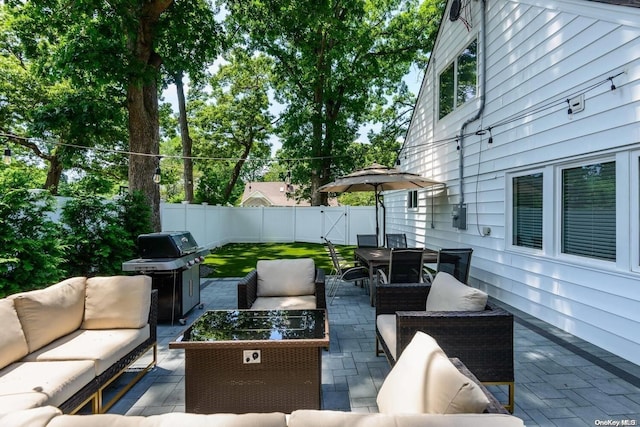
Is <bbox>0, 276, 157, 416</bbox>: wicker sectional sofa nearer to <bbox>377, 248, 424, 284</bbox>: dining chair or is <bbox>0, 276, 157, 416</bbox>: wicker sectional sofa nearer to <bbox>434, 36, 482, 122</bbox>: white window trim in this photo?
<bbox>377, 248, 424, 284</bbox>: dining chair

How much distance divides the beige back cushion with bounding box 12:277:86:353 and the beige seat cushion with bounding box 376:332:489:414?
8.73 feet

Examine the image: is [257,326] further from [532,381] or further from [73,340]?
[532,381]

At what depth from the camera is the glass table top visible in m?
2.62

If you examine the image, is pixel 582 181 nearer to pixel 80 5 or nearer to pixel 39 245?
pixel 39 245

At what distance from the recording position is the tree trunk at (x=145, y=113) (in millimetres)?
6422

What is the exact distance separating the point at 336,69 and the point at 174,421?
49.7 ft

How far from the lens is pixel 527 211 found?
195 inches

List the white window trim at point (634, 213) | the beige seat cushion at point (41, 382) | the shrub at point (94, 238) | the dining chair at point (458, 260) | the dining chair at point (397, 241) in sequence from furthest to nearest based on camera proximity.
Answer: the dining chair at point (397, 241)
the dining chair at point (458, 260)
the shrub at point (94, 238)
the white window trim at point (634, 213)
the beige seat cushion at point (41, 382)

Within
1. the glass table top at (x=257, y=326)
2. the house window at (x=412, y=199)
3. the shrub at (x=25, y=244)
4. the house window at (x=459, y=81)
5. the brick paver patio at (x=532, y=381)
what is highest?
the house window at (x=459, y=81)

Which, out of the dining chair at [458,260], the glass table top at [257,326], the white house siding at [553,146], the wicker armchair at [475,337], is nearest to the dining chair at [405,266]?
the dining chair at [458,260]

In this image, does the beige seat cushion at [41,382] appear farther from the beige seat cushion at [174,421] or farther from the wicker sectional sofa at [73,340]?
the beige seat cushion at [174,421]

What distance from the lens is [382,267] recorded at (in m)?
5.98

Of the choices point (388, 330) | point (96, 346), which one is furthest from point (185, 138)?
point (388, 330)

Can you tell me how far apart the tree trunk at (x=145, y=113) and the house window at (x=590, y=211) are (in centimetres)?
689
